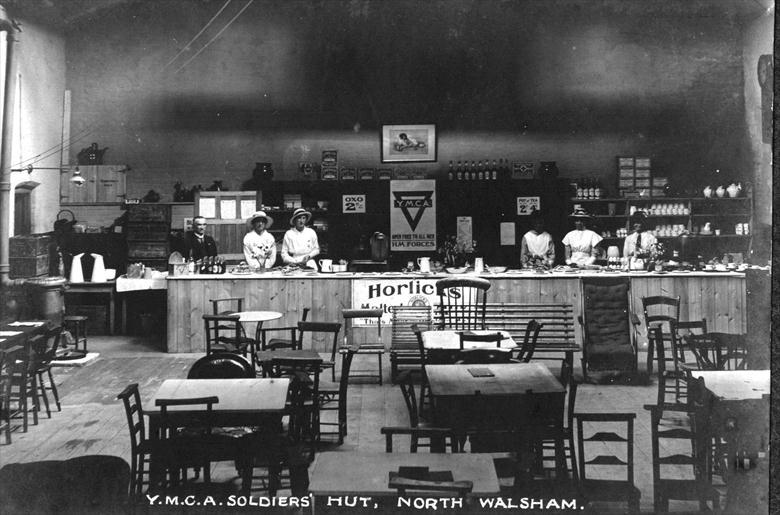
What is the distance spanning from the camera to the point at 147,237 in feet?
38.1

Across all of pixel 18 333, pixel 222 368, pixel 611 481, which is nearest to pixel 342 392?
pixel 222 368

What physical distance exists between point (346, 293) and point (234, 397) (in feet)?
15.8

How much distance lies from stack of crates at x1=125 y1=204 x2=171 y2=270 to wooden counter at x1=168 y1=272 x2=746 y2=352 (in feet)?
9.21

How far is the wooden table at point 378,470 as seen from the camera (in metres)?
2.92

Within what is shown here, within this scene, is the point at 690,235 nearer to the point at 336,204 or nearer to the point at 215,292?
the point at 336,204

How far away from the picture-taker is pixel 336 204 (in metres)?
12.2

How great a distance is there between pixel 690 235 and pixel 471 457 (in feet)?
32.4

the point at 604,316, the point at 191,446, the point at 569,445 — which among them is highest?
the point at 604,316

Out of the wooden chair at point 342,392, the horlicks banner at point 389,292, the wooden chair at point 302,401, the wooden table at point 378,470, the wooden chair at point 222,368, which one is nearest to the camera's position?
the wooden table at point 378,470

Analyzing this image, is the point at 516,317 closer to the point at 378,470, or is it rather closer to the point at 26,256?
the point at 378,470

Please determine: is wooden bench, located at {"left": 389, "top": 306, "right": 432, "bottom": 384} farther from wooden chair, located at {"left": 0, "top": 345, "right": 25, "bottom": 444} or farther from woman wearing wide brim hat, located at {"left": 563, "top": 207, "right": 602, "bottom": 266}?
woman wearing wide brim hat, located at {"left": 563, "top": 207, "right": 602, "bottom": 266}

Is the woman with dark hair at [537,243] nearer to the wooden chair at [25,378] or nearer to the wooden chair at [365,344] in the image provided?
the wooden chair at [365,344]

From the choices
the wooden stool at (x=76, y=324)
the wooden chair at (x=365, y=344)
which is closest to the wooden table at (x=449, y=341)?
the wooden chair at (x=365, y=344)

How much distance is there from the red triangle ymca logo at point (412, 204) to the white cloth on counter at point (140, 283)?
14.2ft
